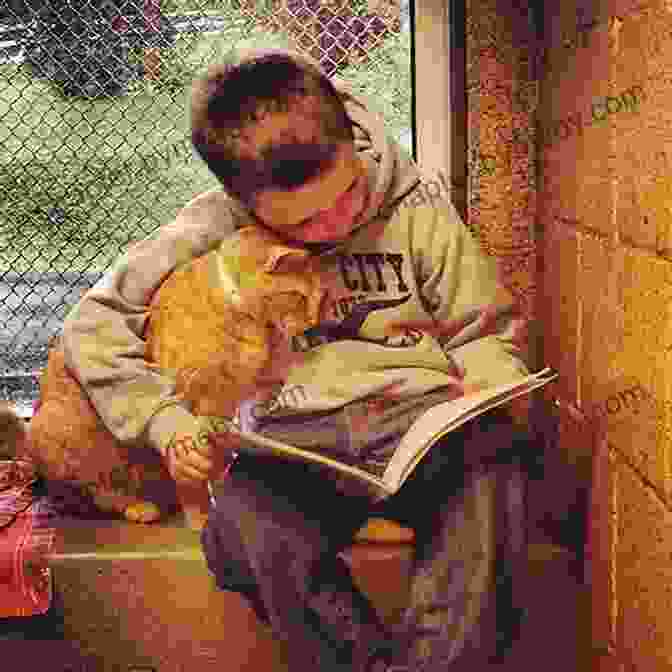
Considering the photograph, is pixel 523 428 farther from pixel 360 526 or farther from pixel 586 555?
pixel 360 526

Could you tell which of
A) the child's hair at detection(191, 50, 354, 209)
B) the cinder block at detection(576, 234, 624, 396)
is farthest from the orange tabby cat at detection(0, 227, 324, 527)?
the cinder block at detection(576, 234, 624, 396)

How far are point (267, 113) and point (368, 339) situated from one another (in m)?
0.36

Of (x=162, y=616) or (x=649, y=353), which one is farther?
(x=162, y=616)

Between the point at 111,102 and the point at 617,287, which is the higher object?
the point at 111,102

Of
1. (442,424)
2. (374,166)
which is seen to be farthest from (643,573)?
(374,166)

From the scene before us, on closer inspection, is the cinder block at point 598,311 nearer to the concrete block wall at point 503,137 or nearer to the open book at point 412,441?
the open book at point 412,441

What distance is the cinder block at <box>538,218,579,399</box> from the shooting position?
5.54ft

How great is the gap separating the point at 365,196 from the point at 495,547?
503 millimetres

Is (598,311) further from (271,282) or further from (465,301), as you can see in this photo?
(271,282)

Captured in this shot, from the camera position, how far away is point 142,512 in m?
1.62

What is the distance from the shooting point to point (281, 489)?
1.42 meters

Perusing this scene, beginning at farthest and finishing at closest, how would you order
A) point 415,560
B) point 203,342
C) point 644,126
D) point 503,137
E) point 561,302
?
1. point 503,137
2. point 561,302
3. point 203,342
4. point 415,560
5. point 644,126

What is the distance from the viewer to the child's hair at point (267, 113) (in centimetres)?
135

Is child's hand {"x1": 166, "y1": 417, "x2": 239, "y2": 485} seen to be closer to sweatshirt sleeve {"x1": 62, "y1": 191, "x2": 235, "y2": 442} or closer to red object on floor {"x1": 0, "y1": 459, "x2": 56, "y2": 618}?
sweatshirt sleeve {"x1": 62, "y1": 191, "x2": 235, "y2": 442}
